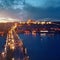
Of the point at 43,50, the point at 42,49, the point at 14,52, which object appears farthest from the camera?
the point at 42,49

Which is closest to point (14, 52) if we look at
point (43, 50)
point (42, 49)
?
point (43, 50)

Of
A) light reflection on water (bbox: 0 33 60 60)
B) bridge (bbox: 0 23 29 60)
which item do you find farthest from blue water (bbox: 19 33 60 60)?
bridge (bbox: 0 23 29 60)

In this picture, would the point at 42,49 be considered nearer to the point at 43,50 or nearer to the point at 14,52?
the point at 43,50

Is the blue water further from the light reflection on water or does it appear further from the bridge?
the bridge

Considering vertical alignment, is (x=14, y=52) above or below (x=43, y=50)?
above

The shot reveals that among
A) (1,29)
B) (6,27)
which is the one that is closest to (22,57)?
(1,29)

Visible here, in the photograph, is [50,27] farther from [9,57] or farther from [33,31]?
[9,57]

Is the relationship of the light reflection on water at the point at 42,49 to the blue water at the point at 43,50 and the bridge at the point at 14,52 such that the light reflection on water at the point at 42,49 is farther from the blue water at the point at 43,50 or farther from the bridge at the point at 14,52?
the bridge at the point at 14,52

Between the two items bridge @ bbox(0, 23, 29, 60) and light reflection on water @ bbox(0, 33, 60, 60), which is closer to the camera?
bridge @ bbox(0, 23, 29, 60)

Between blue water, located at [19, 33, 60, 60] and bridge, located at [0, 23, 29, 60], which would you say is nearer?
bridge, located at [0, 23, 29, 60]

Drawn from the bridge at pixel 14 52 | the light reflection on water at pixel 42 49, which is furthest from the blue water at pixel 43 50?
the bridge at pixel 14 52

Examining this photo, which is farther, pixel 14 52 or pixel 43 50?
pixel 43 50
